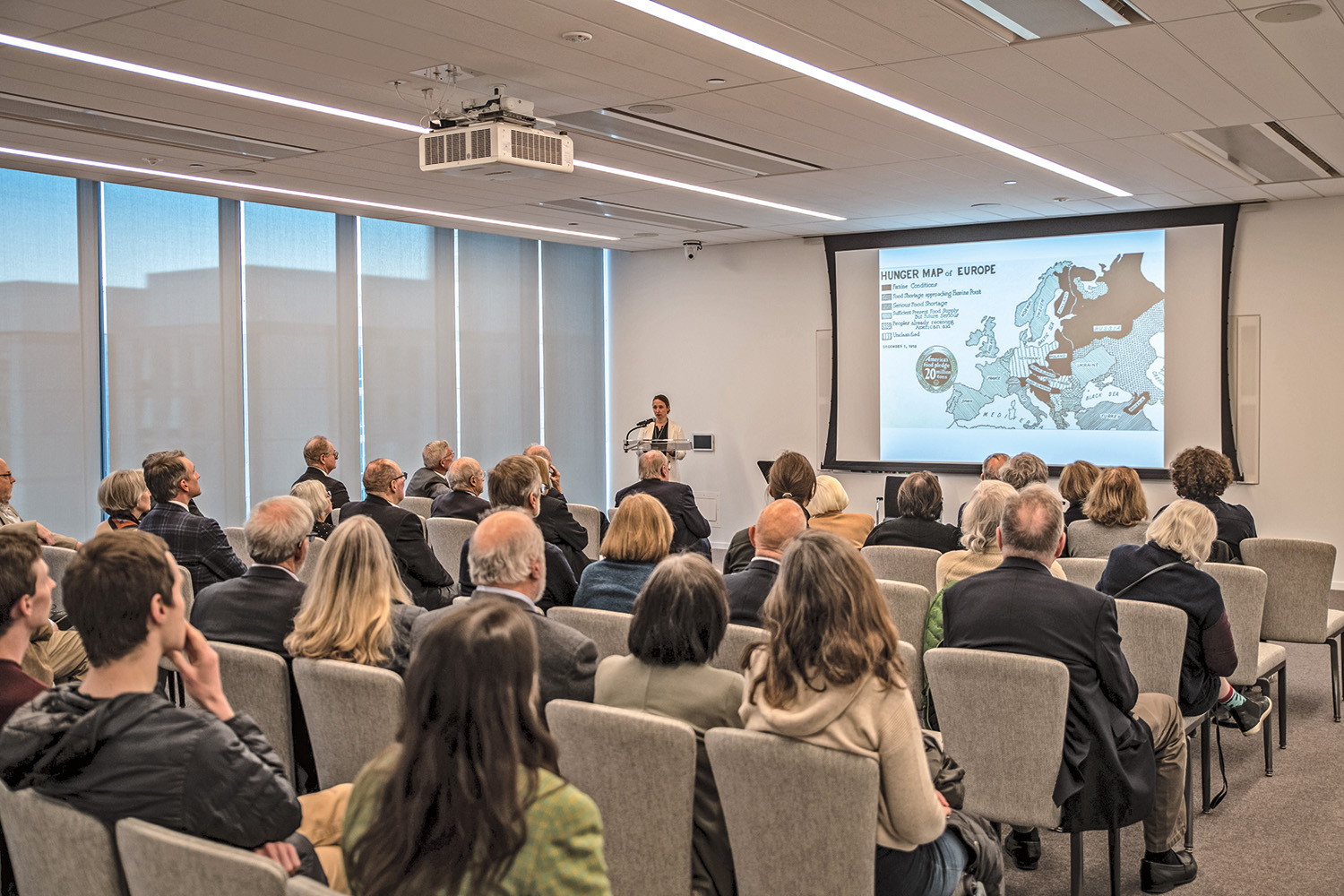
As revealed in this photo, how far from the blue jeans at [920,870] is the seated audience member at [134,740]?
1287 millimetres

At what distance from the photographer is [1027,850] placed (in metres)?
3.90

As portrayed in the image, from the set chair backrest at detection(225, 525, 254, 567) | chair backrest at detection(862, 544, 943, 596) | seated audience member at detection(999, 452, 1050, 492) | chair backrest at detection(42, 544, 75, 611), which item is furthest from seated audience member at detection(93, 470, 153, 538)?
seated audience member at detection(999, 452, 1050, 492)

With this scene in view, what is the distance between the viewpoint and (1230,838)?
4.11m

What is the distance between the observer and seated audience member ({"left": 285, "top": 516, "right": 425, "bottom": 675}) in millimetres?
3135

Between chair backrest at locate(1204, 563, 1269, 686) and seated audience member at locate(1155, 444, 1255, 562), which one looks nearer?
chair backrest at locate(1204, 563, 1269, 686)

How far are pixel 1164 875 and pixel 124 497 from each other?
4744 mm

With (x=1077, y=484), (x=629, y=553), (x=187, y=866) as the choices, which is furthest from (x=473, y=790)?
(x=1077, y=484)

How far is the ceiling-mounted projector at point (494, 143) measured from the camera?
5109mm

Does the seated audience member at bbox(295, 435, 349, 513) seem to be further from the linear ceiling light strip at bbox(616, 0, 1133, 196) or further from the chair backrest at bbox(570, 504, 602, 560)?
the linear ceiling light strip at bbox(616, 0, 1133, 196)

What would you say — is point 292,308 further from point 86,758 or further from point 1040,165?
point 86,758

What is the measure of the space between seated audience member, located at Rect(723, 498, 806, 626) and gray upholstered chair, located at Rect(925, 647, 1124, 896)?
0.69m

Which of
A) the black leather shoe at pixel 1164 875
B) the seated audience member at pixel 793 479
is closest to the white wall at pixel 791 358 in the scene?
the seated audience member at pixel 793 479

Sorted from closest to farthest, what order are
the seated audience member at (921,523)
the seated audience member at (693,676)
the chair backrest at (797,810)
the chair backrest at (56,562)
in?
the chair backrest at (797,810), the seated audience member at (693,676), the chair backrest at (56,562), the seated audience member at (921,523)

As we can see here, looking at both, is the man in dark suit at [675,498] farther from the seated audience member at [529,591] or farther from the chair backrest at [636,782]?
the chair backrest at [636,782]
